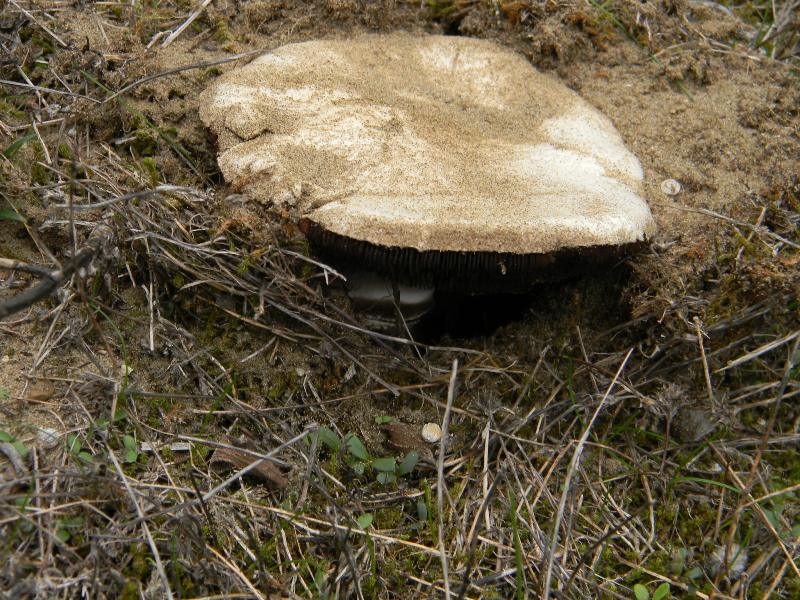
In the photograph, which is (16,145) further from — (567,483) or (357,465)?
(567,483)

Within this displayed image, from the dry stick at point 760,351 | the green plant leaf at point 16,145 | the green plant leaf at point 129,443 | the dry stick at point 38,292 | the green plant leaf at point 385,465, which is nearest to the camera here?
the dry stick at point 38,292

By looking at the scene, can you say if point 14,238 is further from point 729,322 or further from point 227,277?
point 729,322

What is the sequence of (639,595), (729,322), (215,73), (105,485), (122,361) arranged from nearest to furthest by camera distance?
(105,485) → (639,595) → (122,361) → (729,322) → (215,73)

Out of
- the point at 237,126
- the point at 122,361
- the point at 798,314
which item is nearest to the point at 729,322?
the point at 798,314

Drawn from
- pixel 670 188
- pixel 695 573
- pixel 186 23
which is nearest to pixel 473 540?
pixel 695 573

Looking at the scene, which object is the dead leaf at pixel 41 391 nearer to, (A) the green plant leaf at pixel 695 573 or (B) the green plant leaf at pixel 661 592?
(B) the green plant leaf at pixel 661 592

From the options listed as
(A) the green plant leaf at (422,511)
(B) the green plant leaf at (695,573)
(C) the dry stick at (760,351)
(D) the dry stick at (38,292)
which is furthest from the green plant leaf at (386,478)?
(C) the dry stick at (760,351)
